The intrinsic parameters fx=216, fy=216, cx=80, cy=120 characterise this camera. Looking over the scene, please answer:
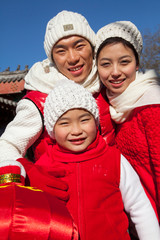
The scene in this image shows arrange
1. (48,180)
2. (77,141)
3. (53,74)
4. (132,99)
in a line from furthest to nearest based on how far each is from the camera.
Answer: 1. (53,74)
2. (132,99)
3. (77,141)
4. (48,180)

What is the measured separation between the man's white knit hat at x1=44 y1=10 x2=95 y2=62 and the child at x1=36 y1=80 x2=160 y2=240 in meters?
0.63

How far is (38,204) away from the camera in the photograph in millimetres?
1028

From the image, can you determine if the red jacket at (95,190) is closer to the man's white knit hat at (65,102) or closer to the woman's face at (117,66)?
the man's white knit hat at (65,102)

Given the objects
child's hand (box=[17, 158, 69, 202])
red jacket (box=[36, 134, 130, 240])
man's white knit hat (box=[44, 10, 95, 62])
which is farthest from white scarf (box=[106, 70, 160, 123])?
child's hand (box=[17, 158, 69, 202])

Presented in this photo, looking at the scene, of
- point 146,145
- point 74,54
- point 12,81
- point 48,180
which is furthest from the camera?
point 12,81

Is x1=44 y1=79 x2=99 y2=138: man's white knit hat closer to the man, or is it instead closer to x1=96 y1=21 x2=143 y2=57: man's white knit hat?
the man

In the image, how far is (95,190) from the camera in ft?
4.47

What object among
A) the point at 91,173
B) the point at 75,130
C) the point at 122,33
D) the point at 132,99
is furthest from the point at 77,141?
the point at 122,33

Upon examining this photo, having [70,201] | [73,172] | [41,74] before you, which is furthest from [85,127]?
[41,74]

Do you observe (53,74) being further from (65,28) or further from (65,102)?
(65,102)

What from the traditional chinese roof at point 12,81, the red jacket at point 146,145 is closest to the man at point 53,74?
the red jacket at point 146,145

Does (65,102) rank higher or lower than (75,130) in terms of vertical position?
higher

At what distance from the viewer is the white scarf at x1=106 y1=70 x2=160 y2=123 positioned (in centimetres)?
167

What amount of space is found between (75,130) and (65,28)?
1.04 metres
